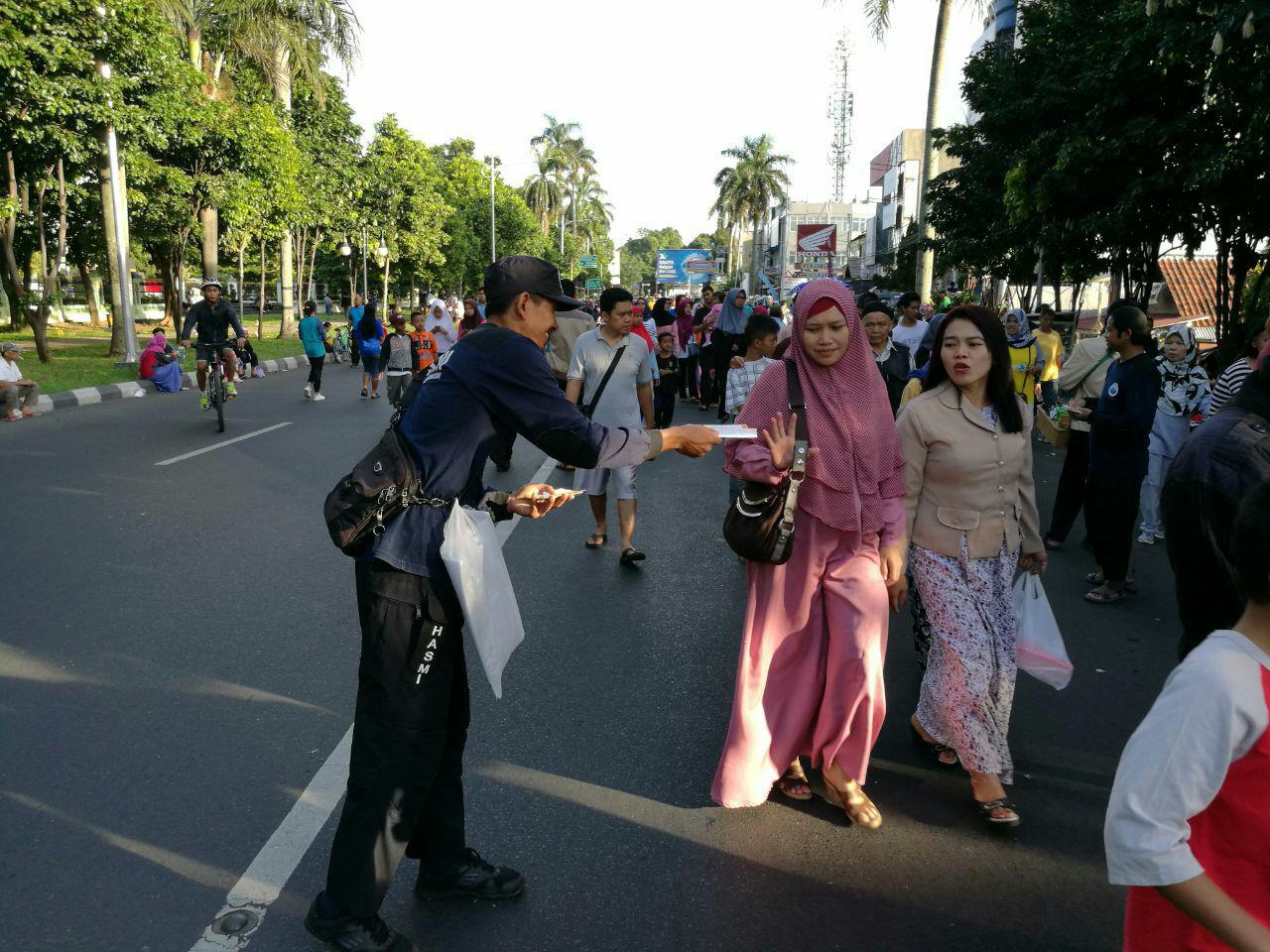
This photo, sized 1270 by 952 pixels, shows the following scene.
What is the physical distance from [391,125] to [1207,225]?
38108 millimetres

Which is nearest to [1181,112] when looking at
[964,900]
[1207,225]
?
[1207,225]

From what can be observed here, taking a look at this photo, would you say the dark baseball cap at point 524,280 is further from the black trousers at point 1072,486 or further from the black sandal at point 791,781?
the black trousers at point 1072,486

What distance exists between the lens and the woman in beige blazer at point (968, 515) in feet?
11.9

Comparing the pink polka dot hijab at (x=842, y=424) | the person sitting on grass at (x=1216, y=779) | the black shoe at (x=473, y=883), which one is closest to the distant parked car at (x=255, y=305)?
the pink polka dot hijab at (x=842, y=424)

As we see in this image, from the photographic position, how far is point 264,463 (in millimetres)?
10344

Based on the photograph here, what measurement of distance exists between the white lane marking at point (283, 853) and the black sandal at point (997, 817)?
2074 mm

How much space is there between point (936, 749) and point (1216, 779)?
2.58 metres

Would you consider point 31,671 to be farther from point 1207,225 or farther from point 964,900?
point 1207,225

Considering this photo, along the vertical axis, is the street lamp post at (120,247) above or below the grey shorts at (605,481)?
above

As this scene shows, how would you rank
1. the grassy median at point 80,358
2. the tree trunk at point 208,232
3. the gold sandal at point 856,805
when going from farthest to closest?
1. the tree trunk at point 208,232
2. the grassy median at point 80,358
3. the gold sandal at point 856,805

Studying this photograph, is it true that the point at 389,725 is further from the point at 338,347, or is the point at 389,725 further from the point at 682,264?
the point at 682,264

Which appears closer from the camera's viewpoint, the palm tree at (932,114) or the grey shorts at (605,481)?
the grey shorts at (605,481)

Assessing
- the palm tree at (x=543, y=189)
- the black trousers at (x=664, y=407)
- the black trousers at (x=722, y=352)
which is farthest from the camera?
the palm tree at (x=543, y=189)

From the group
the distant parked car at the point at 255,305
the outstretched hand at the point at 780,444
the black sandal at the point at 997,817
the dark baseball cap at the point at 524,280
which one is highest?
the dark baseball cap at the point at 524,280
